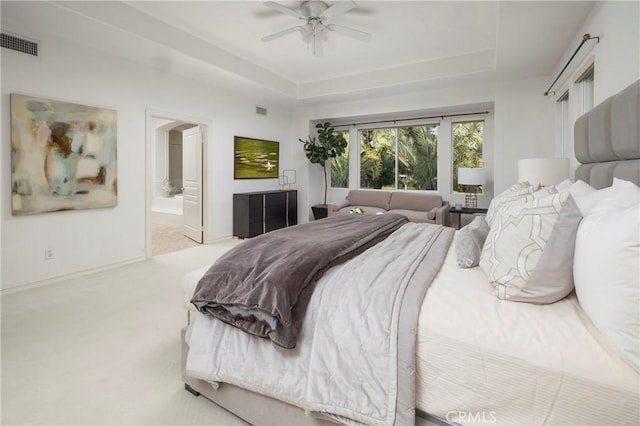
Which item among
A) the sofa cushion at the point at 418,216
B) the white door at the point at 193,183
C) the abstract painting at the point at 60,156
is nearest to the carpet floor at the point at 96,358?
the abstract painting at the point at 60,156

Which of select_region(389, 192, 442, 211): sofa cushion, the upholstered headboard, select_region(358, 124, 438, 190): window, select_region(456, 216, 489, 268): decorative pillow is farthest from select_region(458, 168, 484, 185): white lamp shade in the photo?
select_region(456, 216, 489, 268): decorative pillow

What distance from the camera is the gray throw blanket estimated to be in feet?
4.31

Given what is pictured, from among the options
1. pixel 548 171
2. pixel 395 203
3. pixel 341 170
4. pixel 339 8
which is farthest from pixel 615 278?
pixel 341 170

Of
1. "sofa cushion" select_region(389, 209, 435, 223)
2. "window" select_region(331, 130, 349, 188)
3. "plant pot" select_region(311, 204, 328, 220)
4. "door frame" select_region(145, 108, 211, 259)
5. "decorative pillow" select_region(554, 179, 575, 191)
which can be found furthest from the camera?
"window" select_region(331, 130, 349, 188)

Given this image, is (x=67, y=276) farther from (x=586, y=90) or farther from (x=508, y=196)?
(x=586, y=90)

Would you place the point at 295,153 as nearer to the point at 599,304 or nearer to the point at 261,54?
the point at 261,54

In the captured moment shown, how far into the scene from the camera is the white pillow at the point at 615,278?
2.78ft

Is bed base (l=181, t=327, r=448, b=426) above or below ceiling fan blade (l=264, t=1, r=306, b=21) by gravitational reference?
below

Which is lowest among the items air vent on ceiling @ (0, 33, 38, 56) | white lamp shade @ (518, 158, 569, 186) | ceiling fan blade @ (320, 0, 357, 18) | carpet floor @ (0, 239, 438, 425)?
carpet floor @ (0, 239, 438, 425)

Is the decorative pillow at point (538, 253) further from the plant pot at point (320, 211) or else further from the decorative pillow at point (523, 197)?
the plant pot at point (320, 211)

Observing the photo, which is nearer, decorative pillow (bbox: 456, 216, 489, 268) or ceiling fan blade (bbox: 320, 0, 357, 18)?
decorative pillow (bbox: 456, 216, 489, 268)

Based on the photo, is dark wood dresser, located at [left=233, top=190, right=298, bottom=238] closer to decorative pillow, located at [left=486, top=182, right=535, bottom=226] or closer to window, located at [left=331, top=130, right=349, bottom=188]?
window, located at [left=331, top=130, right=349, bottom=188]

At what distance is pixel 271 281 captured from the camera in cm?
139

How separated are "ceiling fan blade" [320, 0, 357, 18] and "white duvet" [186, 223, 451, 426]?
254 cm
